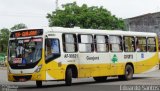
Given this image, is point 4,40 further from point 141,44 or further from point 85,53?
point 85,53

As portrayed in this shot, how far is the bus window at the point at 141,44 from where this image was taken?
2895 cm

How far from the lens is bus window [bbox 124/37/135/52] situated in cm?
2802

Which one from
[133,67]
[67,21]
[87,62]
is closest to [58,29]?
[87,62]

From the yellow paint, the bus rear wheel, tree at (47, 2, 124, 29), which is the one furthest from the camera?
tree at (47, 2, 124, 29)

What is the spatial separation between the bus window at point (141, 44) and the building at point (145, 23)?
41165 millimetres

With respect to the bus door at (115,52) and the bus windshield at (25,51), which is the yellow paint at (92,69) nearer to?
the bus door at (115,52)

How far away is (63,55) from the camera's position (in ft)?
75.9

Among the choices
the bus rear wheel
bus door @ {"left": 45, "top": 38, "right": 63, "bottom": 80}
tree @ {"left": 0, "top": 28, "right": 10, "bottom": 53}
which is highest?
tree @ {"left": 0, "top": 28, "right": 10, "bottom": 53}

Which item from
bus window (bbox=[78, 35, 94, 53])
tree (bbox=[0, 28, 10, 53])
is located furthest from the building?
tree (bbox=[0, 28, 10, 53])

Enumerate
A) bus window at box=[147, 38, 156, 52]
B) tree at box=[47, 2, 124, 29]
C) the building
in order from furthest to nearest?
1. the building
2. tree at box=[47, 2, 124, 29]
3. bus window at box=[147, 38, 156, 52]

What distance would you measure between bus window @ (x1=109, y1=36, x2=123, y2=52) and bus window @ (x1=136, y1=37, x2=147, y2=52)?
169 cm

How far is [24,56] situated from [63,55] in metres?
1.85

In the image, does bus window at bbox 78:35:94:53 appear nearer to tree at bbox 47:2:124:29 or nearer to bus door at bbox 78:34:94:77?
bus door at bbox 78:34:94:77

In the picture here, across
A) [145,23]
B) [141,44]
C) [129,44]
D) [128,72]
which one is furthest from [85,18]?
[128,72]
